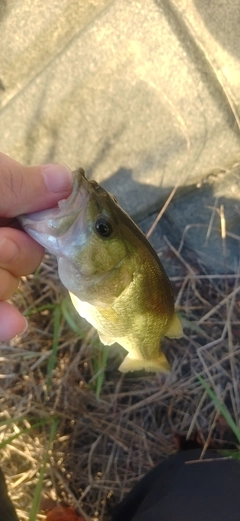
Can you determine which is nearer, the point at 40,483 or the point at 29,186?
the point at 29,186

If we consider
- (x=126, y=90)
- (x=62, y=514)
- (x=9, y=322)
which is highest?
(x=126, y=90)

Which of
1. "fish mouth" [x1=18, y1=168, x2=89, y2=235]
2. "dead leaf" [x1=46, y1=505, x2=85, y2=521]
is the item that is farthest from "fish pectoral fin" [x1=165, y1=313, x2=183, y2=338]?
"dead leaf" [x1=46, y1=505, x2=85, y2=521]

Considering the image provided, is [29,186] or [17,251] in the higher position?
[29,186]

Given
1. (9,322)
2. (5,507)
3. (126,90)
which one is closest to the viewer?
(9,322)

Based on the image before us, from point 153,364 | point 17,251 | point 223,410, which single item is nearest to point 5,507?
point 153,364

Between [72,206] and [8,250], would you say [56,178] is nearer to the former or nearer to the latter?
[72,206]

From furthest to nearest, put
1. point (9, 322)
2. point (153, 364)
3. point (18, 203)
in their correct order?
point (153, 364) → point (9, 322) → point (18, 203)

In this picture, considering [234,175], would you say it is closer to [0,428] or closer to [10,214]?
[10,214]
